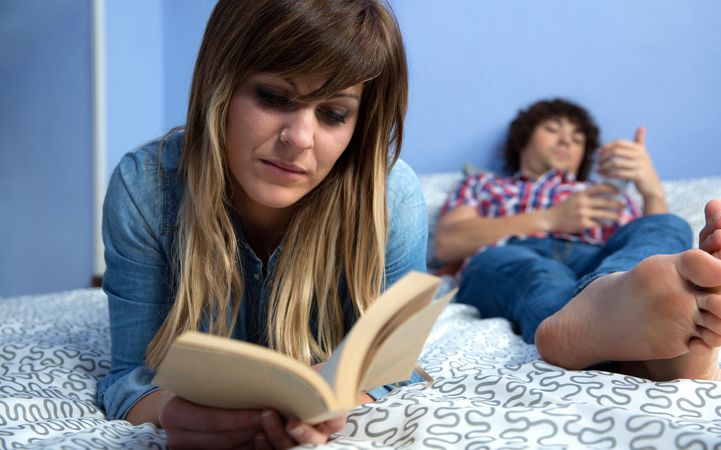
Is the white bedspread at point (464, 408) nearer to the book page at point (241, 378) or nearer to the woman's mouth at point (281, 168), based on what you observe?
the book page at point (241, 378)

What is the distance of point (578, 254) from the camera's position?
1.77 meters

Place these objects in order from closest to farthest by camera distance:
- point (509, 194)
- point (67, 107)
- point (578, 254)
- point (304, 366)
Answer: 1. point (304, 366)
2. point (578, 254)
3. point (509, 194)
4. point (67, 107)

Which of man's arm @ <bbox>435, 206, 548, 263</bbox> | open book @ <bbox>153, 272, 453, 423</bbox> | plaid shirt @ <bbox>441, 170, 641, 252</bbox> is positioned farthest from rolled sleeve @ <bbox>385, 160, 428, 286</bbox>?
plaid shirt @ <bbox>441, 170, 641, 252</bbox>

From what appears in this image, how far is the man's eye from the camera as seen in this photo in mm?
845

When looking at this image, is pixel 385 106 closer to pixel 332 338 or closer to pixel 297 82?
pixel 297 82

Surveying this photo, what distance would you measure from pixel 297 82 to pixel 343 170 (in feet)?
0.58

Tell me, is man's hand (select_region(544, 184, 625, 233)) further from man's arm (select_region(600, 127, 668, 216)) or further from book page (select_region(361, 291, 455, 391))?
book page (select_region(361, 291, 455, 391))

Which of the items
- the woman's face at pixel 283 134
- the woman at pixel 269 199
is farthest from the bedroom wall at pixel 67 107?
the woman's face at pixel 283 134

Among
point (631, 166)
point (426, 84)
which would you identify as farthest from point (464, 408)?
point (426, 84)

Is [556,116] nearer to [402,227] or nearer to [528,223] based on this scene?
[528,223]

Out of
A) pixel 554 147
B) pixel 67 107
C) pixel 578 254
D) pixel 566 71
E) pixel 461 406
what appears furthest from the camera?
pixel 67 107

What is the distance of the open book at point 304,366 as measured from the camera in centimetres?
50

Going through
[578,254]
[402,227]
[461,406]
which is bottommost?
[578,254]

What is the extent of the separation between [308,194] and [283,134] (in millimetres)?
148
